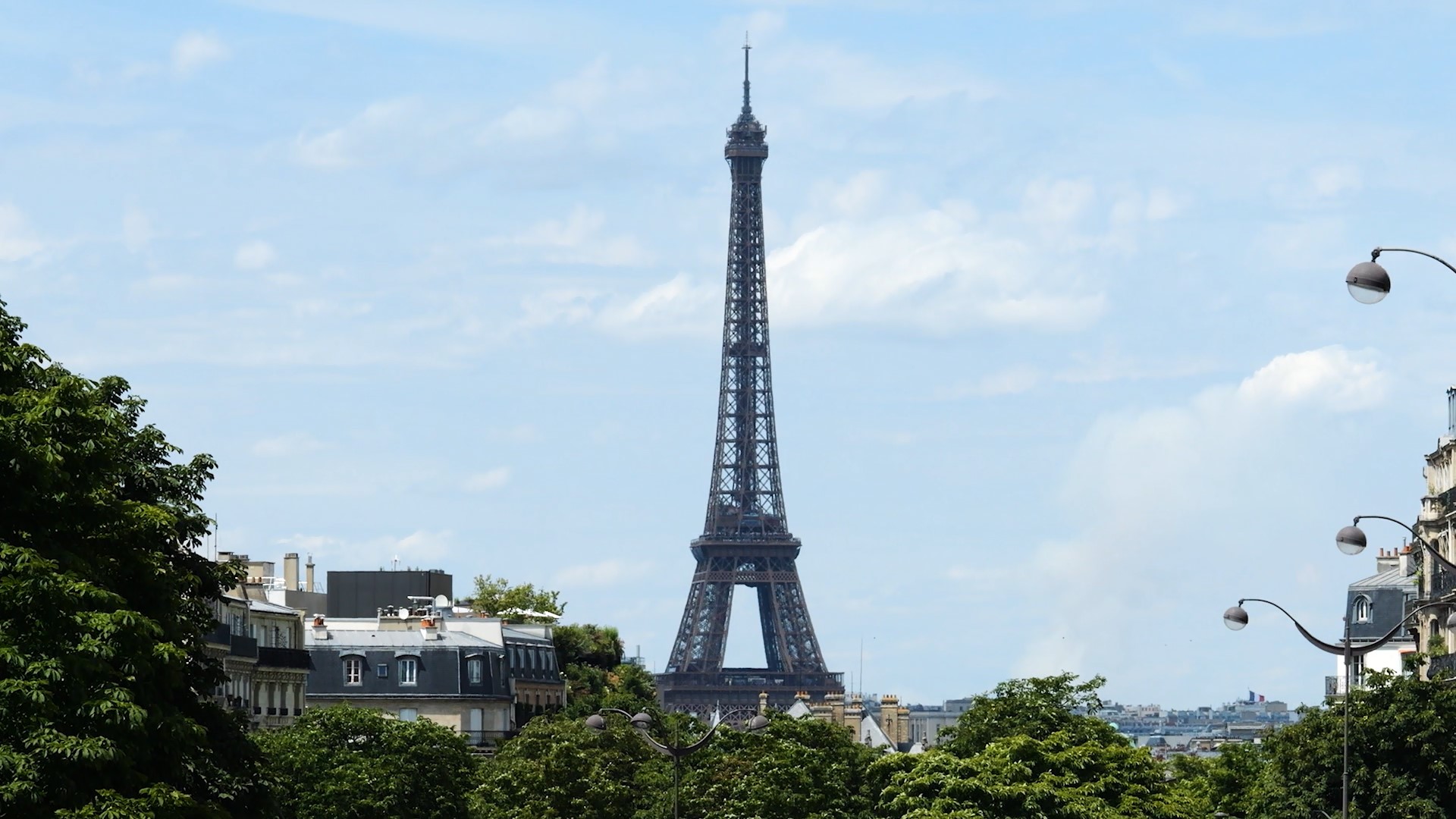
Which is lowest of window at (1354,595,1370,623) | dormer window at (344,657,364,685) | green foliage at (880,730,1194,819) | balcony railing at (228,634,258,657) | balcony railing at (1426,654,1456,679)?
green foliage at (880,730,1194,819)

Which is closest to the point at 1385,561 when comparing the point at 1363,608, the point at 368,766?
the point at 1363,608

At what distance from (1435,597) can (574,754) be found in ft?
83.5

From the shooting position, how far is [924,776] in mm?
75000

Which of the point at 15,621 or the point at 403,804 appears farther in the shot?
the point at 403,804

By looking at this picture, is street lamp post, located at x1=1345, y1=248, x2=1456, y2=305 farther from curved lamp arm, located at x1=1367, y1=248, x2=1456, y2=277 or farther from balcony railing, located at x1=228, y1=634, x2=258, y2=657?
balcony railing, located at x1=228, y1=634, x2=258, y2=657

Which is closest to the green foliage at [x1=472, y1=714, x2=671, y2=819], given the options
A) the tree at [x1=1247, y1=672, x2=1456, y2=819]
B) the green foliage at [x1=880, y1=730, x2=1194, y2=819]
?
the green foliage at [x1=880, y1=730, x2=1194, y2=819]

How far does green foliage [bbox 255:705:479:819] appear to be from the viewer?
75.4m

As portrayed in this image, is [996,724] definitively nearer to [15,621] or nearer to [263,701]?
[263,701]

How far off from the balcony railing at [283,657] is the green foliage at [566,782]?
25.8 ft

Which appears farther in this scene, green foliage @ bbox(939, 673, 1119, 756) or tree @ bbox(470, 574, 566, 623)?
tree @ bbox(470, 574, 566, 623)

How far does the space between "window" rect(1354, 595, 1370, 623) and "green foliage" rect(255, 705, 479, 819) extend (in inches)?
1656

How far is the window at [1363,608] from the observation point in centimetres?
11194

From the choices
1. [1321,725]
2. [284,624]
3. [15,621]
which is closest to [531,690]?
[284,624]

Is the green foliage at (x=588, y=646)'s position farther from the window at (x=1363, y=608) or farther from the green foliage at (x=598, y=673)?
the window at (x=1363, y=608)
